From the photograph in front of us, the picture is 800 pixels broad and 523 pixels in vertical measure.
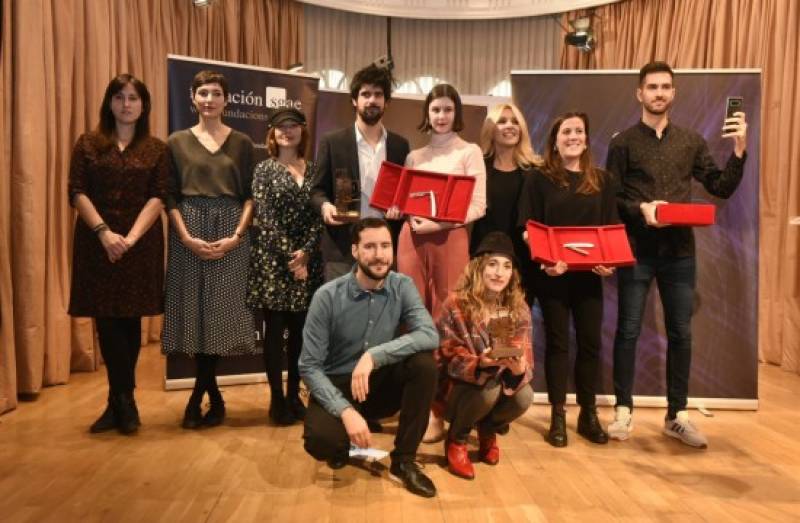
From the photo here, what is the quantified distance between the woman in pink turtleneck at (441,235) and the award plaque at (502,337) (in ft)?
1.58

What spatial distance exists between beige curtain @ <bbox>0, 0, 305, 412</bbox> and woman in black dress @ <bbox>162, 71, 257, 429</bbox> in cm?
106

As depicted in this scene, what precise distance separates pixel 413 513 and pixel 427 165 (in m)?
1.58

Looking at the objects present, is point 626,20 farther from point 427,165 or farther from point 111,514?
point 111,514

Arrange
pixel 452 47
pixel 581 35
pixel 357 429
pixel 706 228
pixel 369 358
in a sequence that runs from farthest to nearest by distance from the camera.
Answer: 1. pixel 452 47
2. pixel 581 35
3. pixel 706 228
4. pixel 369 358
5. pixel 357 429

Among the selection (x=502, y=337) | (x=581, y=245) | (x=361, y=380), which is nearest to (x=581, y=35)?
(x=581, y=245)

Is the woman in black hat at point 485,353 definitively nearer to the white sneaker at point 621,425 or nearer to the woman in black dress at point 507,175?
the woman in black dress at point 507,175

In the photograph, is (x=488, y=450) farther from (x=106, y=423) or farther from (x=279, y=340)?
(x=106, y=423)

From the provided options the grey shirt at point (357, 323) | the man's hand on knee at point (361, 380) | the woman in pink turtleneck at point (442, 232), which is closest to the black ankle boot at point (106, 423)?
the grey shirt at point (357, 323)

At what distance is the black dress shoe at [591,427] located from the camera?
10.9 ft

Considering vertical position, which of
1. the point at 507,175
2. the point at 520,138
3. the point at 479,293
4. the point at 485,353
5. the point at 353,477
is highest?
the point at 520,138

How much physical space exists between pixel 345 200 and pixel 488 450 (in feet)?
4.07

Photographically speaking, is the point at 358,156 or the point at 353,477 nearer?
the point at 353,477

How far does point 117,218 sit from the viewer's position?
10.5 ft

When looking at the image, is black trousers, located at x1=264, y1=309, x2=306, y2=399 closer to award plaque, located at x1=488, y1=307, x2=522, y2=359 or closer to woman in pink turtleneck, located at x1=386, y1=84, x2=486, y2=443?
woman in pink turtleneck, located at x1=386, y1=84, x2=486, y2=443
